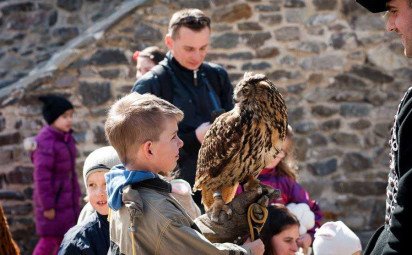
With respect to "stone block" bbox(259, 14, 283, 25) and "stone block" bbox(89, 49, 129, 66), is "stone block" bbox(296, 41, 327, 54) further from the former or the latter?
"stone block" bbox(89, 49, 129, 66)

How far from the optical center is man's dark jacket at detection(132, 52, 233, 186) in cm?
512

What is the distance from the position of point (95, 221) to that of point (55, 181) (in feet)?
13.3

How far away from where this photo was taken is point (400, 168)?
2846 millimetres

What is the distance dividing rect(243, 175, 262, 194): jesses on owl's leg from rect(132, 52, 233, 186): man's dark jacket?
1.31m

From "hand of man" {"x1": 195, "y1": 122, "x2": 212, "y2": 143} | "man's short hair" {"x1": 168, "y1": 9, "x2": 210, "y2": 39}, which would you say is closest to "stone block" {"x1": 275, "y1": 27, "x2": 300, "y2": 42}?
"man's short hair" {"x1": 168, "y1": 9, "x2": 210, "y2": 39}

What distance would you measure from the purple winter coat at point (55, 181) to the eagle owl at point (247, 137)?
15.0 feet

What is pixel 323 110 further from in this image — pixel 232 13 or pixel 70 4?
pixel 70 4

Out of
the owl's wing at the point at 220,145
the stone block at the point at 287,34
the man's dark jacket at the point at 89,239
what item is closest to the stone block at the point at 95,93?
the stone block at the point at 287,34

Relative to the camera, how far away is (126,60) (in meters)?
9.00

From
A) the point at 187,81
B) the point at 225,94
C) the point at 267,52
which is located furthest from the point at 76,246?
the point at 267,52

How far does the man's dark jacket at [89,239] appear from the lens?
13.7ft

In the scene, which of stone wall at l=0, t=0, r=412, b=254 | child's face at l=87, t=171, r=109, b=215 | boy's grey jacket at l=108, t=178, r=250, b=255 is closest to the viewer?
boy's grey jacket at l=108, t=178, r=250, b=255

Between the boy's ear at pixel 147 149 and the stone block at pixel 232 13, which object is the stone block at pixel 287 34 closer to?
the stone block at pixel 232 13

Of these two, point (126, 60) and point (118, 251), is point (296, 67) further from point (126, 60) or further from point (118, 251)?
point (118, 251)
